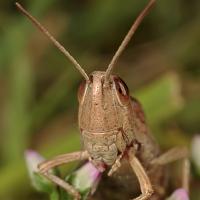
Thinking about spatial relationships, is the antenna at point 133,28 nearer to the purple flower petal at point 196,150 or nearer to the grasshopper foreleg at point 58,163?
the grasshopper foreleg at point 58,163

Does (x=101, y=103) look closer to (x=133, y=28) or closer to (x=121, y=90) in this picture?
(x=121, y=90)

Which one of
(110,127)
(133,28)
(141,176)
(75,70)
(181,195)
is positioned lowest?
(181,195)

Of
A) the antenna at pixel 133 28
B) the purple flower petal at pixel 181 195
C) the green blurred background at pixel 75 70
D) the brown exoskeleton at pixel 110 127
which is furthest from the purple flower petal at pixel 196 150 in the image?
the green blurred background at pixel 75 70

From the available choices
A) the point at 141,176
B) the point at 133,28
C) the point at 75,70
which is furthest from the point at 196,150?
the point at 75,70

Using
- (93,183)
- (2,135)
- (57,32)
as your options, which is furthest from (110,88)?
(57,32)

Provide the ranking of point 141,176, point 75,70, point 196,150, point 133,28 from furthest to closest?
point 75,70
point 196,150
point 141,176
point 133,28

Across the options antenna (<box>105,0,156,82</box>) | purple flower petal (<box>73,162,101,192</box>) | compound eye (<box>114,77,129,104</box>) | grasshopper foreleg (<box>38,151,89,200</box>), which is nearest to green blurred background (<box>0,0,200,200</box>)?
grasshopper foreleg (<box>38,151,89,200</box>)

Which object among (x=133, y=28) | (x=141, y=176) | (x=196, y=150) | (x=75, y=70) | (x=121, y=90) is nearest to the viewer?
(x=133, y=28)

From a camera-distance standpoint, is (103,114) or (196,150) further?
(196,150)

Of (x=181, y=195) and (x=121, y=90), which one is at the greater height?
(x=121, y=90)
